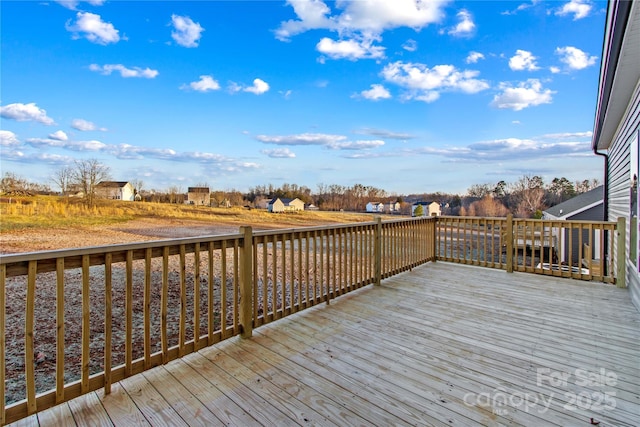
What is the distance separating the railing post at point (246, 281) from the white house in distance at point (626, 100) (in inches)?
117

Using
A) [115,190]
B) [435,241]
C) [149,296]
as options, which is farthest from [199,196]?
[149,296]

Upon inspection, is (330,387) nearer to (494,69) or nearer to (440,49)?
(440,49)

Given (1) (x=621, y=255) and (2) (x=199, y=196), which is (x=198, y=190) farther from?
(1) (x=621, y=255)

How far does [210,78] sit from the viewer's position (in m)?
12.6

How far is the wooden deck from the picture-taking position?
63.5 inches

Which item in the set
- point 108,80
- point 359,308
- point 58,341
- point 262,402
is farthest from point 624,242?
point 108,80

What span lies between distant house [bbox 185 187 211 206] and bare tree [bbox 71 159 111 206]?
5.18m

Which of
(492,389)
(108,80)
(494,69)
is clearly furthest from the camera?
(108,80)

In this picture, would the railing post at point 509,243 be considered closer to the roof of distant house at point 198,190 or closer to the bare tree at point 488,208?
the bare tree at point 488,208

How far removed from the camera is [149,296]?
1935 mm

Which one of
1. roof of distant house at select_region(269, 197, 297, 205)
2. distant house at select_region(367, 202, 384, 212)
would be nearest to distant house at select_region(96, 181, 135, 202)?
roof of distant house at select_region(269, 197, 297, 205)

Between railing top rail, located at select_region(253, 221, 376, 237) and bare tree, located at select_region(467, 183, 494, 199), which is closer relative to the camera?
railing top rail, located at select_region(253, 221, 376, 237)

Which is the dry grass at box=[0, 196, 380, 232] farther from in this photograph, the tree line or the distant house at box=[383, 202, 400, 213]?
the distant house at box=[383, 202, 400, 213]

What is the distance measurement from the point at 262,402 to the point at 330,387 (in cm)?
41
